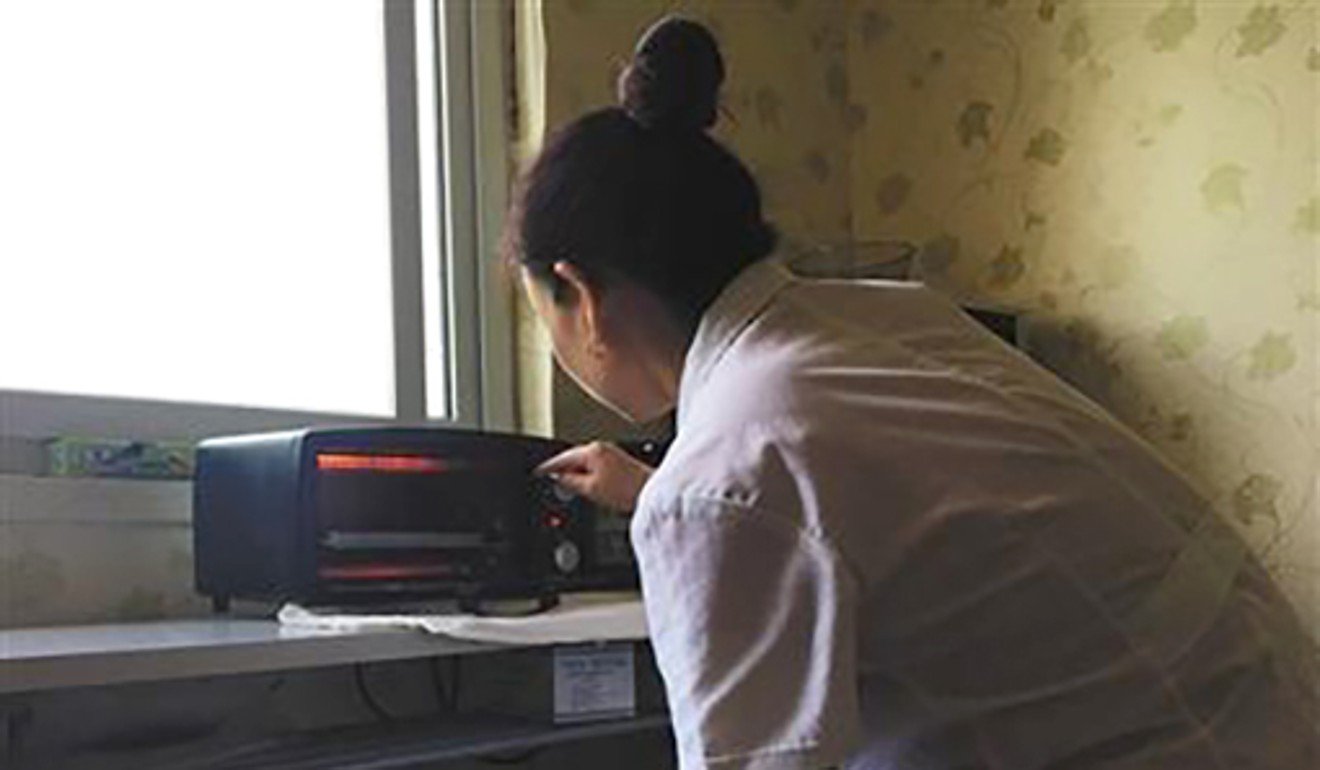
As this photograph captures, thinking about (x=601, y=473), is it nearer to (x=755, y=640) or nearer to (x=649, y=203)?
(x=649, y=203)

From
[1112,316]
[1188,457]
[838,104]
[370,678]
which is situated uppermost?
[838,104]

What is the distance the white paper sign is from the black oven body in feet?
0.30

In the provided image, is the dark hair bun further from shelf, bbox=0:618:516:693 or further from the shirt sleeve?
shelf, bbox=0:618:516:693

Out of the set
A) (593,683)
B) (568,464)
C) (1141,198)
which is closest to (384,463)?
(568,464)

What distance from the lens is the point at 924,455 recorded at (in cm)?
96

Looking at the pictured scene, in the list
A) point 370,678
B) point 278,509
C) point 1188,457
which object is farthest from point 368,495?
point 1188,457

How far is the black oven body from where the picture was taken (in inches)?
61.3

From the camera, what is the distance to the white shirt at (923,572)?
0.89m

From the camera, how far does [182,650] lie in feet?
4.32

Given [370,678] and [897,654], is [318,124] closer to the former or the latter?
[370,678]

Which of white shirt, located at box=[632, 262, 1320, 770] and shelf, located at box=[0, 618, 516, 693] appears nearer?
white shirt, located at box=[632, 262, 1320, 770]

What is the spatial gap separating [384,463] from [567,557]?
262 mm

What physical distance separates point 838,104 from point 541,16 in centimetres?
67

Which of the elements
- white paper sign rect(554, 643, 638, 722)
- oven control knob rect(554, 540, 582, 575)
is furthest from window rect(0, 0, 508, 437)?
white paper sign rect(554, 643, 638, 722)
